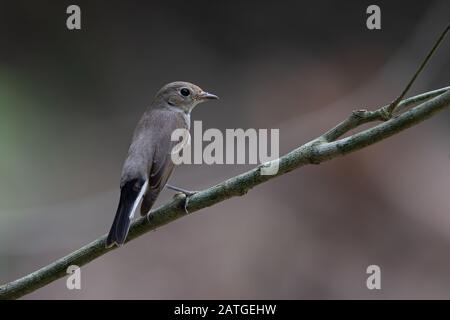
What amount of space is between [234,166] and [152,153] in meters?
3.33

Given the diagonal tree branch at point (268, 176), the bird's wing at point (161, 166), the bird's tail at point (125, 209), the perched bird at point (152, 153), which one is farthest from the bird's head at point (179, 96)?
the diagonal tree branch at point (268, 176)

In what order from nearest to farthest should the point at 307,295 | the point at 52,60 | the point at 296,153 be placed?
the point at 296,153, the point at 307,295, the point at 52,60

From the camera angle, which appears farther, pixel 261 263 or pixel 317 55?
pixel 317 55

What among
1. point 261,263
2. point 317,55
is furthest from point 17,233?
point 317,55

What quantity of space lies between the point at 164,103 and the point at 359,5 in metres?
4.66

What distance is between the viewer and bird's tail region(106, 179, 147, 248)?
279 cm

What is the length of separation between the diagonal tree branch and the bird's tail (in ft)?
0.22

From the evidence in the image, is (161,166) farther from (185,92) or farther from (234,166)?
(234,166)

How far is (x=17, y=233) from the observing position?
20.4 feet

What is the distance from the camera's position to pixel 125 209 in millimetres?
3238

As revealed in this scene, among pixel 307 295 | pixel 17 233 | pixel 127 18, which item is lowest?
pixel 307 295

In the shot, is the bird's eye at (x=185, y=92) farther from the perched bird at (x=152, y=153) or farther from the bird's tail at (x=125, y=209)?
the bird's tail at (x=125, y=209)

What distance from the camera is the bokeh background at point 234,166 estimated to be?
20.1 feet

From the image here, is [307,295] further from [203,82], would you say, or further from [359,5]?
[359,5]
